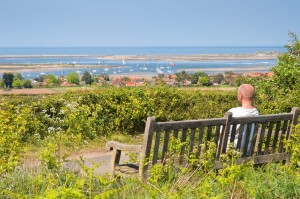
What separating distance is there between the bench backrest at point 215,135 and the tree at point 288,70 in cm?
438

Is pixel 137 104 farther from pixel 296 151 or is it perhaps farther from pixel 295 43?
pixel 296 151

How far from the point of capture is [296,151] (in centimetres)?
625

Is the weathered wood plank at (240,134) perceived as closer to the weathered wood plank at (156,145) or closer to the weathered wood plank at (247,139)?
the weathered wood plank at (247,139)

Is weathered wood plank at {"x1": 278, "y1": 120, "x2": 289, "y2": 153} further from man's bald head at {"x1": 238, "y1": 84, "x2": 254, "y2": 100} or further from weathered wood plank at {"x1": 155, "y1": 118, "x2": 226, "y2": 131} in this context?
weathered wood plank at {"x1": 155, "y1": 118, "x2": 226, "y2": 131}

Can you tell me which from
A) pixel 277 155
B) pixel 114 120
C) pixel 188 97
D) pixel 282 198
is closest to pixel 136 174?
pixel 282 198

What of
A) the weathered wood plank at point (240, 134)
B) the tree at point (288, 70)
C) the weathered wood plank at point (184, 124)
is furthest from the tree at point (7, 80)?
the weathered wood plank at point (184, 124)

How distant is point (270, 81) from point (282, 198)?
7715 mm

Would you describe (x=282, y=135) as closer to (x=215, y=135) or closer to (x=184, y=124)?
(x=215, y=135)

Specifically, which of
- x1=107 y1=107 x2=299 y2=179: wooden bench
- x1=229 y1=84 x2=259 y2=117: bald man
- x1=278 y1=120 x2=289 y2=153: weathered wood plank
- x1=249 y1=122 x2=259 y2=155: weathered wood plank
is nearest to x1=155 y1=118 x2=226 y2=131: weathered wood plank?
x1=107 y1=107 x2=299 y2=179: wooden bench

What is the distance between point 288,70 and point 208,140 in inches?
228

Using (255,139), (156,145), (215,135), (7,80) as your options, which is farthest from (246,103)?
(7,80)

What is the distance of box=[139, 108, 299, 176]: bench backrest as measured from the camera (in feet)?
16.7

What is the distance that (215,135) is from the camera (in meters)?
5.62

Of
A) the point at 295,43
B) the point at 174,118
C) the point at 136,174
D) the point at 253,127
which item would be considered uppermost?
the point at 295,43
